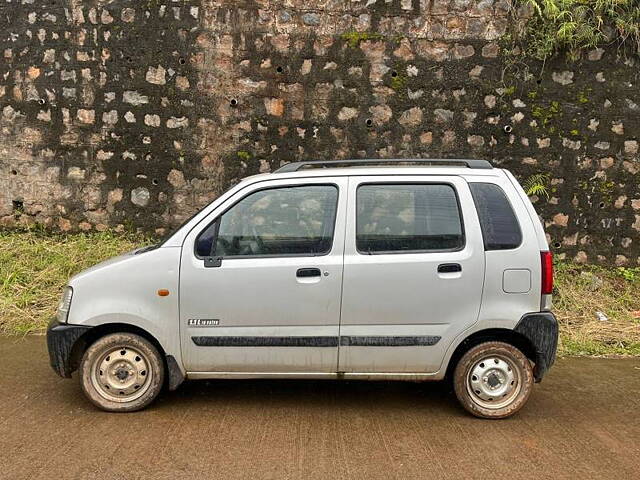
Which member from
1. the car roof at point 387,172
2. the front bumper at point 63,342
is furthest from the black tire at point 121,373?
the car roof at point 387,172

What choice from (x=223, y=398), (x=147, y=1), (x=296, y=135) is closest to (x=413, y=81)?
(x=296, y=135)

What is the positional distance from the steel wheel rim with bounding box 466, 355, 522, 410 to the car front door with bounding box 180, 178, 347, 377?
1.01m

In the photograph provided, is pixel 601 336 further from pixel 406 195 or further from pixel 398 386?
pixel 406 195

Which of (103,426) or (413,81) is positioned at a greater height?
(413,81)

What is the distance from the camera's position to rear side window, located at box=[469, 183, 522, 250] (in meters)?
4.51

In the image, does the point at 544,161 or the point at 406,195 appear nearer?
the point at 406,195

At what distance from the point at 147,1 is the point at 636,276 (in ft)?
22.8

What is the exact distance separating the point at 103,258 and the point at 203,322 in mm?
3762

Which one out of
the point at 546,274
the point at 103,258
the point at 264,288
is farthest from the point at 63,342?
the point at 546,274

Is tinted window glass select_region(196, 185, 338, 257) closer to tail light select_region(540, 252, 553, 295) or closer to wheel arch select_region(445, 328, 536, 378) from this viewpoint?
wheel arch select_region(445, 328, 536, 378)

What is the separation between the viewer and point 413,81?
7.91m

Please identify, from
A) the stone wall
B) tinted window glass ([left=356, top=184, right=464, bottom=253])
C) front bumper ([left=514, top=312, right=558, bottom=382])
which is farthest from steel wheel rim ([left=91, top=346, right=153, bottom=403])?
the stone wall

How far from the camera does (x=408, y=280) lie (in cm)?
445

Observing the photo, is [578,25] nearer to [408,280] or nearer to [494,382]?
[408,280]
